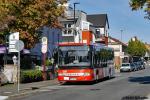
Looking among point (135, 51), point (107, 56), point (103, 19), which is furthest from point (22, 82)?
point (135, 51)

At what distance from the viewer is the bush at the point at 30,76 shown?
1373 inches

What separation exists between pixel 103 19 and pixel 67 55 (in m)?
86.2

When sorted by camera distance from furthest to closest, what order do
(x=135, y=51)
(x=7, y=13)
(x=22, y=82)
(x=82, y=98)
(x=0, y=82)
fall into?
(x=135, y=51)
(x=7, y=13)
(x=22, y=82)
(x=0, y=82)
(x=82, y=98)

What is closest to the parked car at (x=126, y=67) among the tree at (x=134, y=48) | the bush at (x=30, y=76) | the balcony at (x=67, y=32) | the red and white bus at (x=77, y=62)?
the balcony at (x=67, y=32)

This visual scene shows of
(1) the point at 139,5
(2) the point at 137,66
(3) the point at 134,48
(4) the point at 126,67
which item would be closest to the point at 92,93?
(1) the point at 139,5

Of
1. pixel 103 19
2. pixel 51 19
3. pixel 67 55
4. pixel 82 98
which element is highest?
pixel 103 19

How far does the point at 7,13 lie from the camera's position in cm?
3784

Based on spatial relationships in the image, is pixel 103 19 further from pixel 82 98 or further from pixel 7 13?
pixel 82 98

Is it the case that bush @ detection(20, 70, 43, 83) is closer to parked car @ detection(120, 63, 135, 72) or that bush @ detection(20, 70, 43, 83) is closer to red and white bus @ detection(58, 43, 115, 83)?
red and white bus @ detection(58, 43, 115, 83)

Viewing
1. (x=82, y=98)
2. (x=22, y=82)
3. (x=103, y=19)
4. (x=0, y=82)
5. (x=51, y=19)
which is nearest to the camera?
(x=82, y=98)

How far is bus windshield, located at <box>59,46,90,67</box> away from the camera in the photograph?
109 feet

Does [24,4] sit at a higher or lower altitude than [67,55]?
higher

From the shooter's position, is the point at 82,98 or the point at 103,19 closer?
the point at 82,98

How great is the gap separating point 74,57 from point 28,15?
25.5 feet
